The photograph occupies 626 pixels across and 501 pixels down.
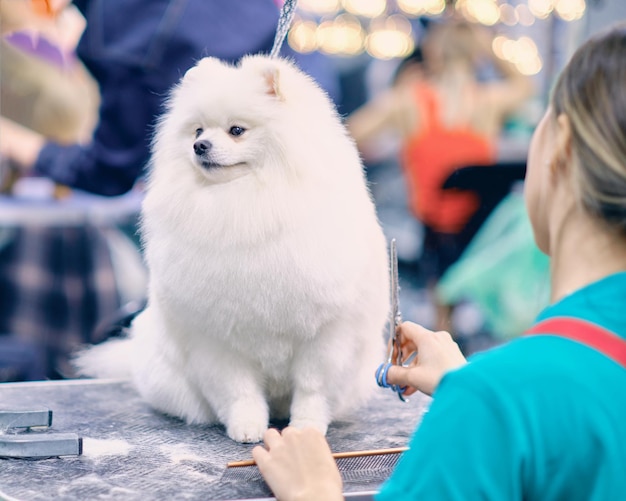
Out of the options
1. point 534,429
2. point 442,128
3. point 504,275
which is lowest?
point 504,275

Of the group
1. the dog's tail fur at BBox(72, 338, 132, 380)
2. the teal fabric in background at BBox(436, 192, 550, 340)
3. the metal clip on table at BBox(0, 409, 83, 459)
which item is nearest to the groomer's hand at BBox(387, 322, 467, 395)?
the metal clip on table at BBox(0, 409, 83, 459)

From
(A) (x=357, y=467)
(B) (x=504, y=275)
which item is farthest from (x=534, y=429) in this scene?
(B) (x=504, y=275)

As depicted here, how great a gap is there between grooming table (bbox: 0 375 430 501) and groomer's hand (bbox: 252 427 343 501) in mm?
44

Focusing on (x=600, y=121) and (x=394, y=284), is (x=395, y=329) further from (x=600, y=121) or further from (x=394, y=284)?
(x=600, y=121)

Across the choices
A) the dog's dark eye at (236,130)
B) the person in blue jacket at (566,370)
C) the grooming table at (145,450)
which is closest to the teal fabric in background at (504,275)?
the grooming table at (145,450)

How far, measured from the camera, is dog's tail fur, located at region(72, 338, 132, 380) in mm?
1461

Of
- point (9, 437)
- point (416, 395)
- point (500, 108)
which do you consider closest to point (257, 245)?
point (9, 437)

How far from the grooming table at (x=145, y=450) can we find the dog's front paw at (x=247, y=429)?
0.01 m

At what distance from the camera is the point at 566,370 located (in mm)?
589

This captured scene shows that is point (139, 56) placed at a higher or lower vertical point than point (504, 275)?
higher

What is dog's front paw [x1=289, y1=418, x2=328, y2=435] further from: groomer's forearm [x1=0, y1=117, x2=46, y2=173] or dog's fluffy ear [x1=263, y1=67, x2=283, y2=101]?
groomer's forearm [x1=0, y1=117, x2=46, y2=173]

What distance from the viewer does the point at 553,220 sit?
69cm

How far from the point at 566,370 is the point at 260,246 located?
1.66 ft

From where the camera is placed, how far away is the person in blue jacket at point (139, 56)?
1677 mm
